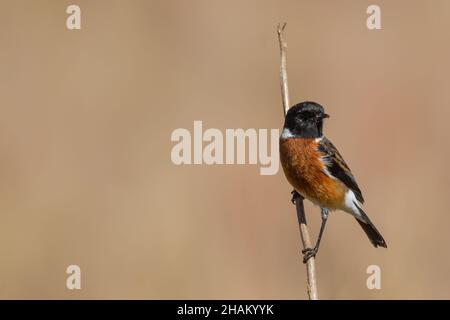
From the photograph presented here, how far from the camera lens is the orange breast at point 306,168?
708 centimetres

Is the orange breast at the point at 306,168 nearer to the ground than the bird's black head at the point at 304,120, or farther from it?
nearer to the ground

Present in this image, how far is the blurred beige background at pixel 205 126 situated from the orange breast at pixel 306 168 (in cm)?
203

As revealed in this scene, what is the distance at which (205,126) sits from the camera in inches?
398

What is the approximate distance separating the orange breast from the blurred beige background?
6.65ft

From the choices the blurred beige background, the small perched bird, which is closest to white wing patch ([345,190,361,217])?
the small perched bird

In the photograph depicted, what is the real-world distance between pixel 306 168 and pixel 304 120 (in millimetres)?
407

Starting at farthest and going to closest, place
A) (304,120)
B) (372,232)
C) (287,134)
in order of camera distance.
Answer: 1. (372,232)
2. (287,134)
3. (304,120)

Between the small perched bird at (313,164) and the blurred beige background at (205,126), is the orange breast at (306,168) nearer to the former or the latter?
the small perched bird at (313,164)

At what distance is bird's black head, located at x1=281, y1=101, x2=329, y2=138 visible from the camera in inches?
269

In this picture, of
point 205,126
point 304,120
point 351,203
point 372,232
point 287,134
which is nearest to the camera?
point 304,120

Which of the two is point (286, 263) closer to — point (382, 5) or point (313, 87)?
point (313, 87)

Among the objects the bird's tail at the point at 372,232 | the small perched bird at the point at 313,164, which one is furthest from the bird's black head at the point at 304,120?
the bird's tail at the point at 372,232

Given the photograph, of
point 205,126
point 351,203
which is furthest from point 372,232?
point 205,126

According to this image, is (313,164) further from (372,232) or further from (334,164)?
(372,232)
